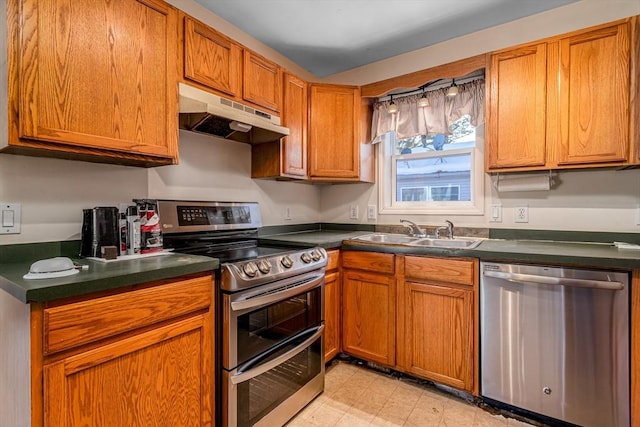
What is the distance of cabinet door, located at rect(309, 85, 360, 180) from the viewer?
2521mm

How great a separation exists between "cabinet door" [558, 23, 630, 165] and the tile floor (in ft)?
5.09

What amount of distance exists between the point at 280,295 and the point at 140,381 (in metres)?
0.68

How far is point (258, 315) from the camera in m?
1.54

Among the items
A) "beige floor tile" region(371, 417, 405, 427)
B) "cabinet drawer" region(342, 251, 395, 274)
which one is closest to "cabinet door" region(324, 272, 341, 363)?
"cabinet drawer" region(342, 251, 395, 274)

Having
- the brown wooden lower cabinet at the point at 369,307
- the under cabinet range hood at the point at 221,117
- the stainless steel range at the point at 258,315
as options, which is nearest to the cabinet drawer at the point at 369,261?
the brown wooden lower cabinet at the point at 369,307

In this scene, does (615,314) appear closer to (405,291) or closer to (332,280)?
(405,291)

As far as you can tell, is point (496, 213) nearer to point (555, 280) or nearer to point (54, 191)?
point (555, 280)

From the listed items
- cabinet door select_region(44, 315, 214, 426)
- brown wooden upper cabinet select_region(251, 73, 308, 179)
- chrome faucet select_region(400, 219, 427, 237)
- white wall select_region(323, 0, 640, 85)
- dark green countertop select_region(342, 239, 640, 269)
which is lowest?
cabinet door select_region(44, 315, 214, 426)

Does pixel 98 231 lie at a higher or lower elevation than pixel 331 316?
higher

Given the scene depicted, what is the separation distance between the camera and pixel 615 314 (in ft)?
4.78

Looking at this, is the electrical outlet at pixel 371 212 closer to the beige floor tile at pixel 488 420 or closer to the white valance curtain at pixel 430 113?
the white valance curtain at pixel 430 113

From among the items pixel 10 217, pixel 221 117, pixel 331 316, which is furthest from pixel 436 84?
pixel 10 217

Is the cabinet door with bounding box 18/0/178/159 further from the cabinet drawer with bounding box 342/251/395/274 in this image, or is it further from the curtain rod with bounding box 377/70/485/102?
the curtain rod with bounding box 377/70/485/102

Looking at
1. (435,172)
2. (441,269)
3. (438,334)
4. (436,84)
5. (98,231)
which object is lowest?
(438,334)
